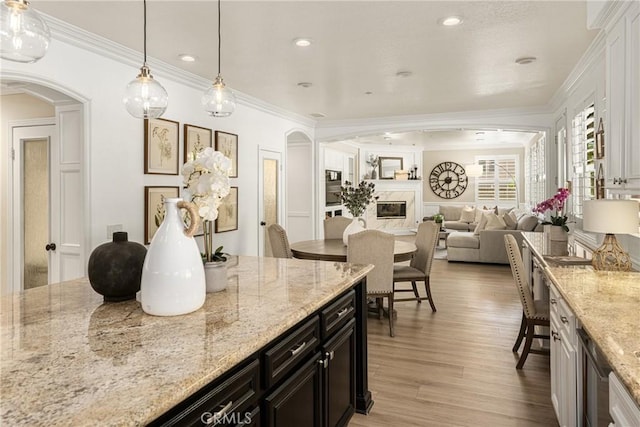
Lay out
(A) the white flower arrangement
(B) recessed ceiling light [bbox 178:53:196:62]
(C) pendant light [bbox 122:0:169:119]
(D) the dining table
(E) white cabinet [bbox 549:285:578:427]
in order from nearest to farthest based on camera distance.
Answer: (A) the white flower arrangement < (E) white cabinet [bbox 549:285:578:427] < (C) pendant light [bbox 122:0:169:119] < (B) recessed ceiling light [bbox 178:53:196:62] < (D) the dining table

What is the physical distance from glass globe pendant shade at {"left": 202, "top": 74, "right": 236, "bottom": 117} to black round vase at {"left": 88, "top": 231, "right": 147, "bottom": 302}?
1208 mm

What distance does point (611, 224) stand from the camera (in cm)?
241

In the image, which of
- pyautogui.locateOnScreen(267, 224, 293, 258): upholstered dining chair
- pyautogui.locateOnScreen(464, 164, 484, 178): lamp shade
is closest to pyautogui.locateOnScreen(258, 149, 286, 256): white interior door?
pyautogui.locateOnScreen(267, 224, 293, 258): upholstered dining chair

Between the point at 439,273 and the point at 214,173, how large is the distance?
614cm

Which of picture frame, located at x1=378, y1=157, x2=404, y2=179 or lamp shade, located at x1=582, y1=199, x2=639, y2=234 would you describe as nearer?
lamp shade, located at x1=582, y1=199, x2=639, y2=234

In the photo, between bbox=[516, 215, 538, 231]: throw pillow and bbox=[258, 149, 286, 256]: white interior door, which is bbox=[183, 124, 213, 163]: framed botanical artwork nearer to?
bbox=[258, 149, 286, 256]: white interior door

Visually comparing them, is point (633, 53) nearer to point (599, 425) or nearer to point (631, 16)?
point (631, 16)

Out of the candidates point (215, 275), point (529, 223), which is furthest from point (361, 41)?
point (529, 223)

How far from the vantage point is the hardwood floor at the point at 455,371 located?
2660 mm

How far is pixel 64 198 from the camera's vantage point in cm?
383

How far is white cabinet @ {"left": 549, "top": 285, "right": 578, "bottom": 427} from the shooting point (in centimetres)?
200

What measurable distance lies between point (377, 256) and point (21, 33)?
3.25 meters

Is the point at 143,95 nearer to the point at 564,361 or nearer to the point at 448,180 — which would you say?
the point at 564,361

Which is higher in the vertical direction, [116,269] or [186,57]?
[186,57]
